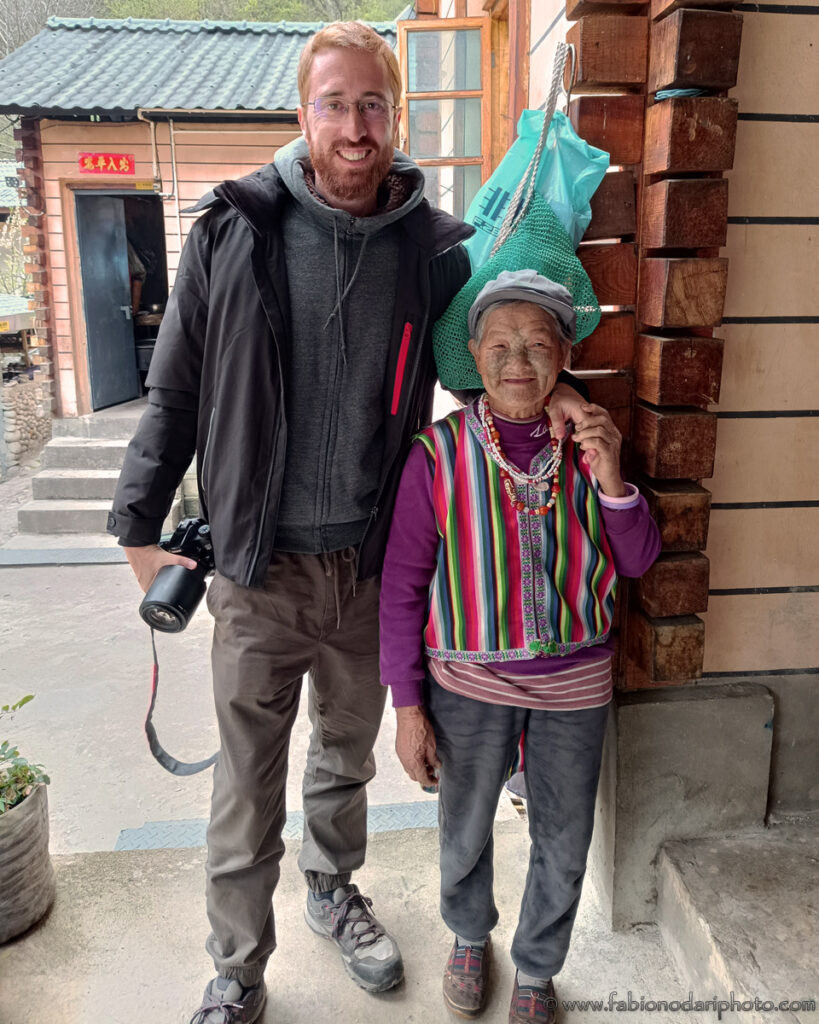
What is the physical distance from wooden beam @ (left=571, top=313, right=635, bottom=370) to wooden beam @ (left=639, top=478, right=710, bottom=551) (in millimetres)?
308

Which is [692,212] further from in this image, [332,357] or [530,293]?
[332,357]

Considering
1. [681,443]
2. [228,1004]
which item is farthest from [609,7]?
[228,1004]

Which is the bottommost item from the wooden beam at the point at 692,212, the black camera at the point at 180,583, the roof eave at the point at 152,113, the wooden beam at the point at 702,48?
the black camera at the point at 180,583

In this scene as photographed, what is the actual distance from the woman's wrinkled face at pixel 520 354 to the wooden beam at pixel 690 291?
0.29 meters

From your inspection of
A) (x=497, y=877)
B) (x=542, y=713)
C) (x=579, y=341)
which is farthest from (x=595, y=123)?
(x=497, y=877)

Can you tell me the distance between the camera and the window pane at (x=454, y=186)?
482cm

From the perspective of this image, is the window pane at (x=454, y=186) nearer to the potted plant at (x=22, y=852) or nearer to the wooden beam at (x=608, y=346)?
the wooden beam at (x=608, y=346)

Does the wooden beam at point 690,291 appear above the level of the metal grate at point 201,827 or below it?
above

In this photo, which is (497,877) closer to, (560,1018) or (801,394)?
(560,1018)

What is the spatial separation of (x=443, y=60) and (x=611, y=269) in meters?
3.39

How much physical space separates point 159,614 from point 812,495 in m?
1.56

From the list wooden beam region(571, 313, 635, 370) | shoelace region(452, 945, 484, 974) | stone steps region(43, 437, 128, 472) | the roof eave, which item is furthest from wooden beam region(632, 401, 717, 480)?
stone steps region(43, 437, 128, 472)

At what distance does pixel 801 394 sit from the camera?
1996 millimetres

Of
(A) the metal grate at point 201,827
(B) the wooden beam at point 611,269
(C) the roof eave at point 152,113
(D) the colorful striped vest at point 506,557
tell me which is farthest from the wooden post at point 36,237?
(D) the colorful striped vest at point 506,557
